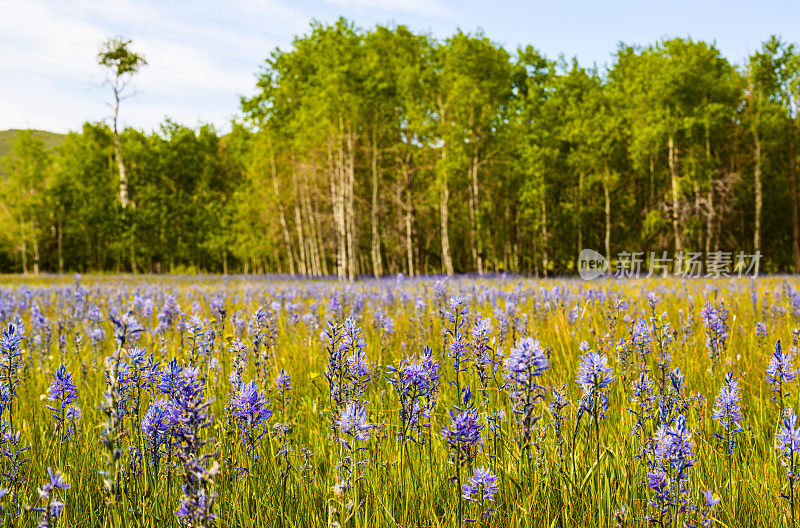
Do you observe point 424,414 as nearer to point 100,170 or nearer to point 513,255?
point 513,255

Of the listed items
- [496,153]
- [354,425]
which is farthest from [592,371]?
[496,153]

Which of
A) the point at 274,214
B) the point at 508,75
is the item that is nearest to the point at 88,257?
the point at 274,214

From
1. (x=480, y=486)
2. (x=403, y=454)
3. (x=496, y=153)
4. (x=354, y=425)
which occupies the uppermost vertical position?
(x=496, y=153)

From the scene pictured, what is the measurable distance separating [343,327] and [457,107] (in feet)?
90.7

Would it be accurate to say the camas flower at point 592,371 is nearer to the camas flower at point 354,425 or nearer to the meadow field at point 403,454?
the meadow field at point 403,454

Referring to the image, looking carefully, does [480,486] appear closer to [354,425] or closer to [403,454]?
[354,425]

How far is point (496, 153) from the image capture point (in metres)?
32.2

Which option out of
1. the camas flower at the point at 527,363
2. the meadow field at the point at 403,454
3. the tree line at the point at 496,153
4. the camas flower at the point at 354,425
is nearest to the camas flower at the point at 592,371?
the meadow field at the point at 403,454

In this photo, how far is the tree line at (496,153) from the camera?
A: 27688 millimetres

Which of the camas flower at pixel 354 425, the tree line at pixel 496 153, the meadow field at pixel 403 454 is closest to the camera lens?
the meadow field at pixel 403 454

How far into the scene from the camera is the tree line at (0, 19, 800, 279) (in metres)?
27.7

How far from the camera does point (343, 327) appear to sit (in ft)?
7.50

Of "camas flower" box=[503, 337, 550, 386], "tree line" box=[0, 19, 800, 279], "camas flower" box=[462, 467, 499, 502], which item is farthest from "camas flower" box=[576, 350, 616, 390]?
"tree line" box=[0, 19, 800, 279]

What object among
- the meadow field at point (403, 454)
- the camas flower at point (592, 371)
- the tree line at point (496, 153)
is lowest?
the meadow field at point (403, 454)
